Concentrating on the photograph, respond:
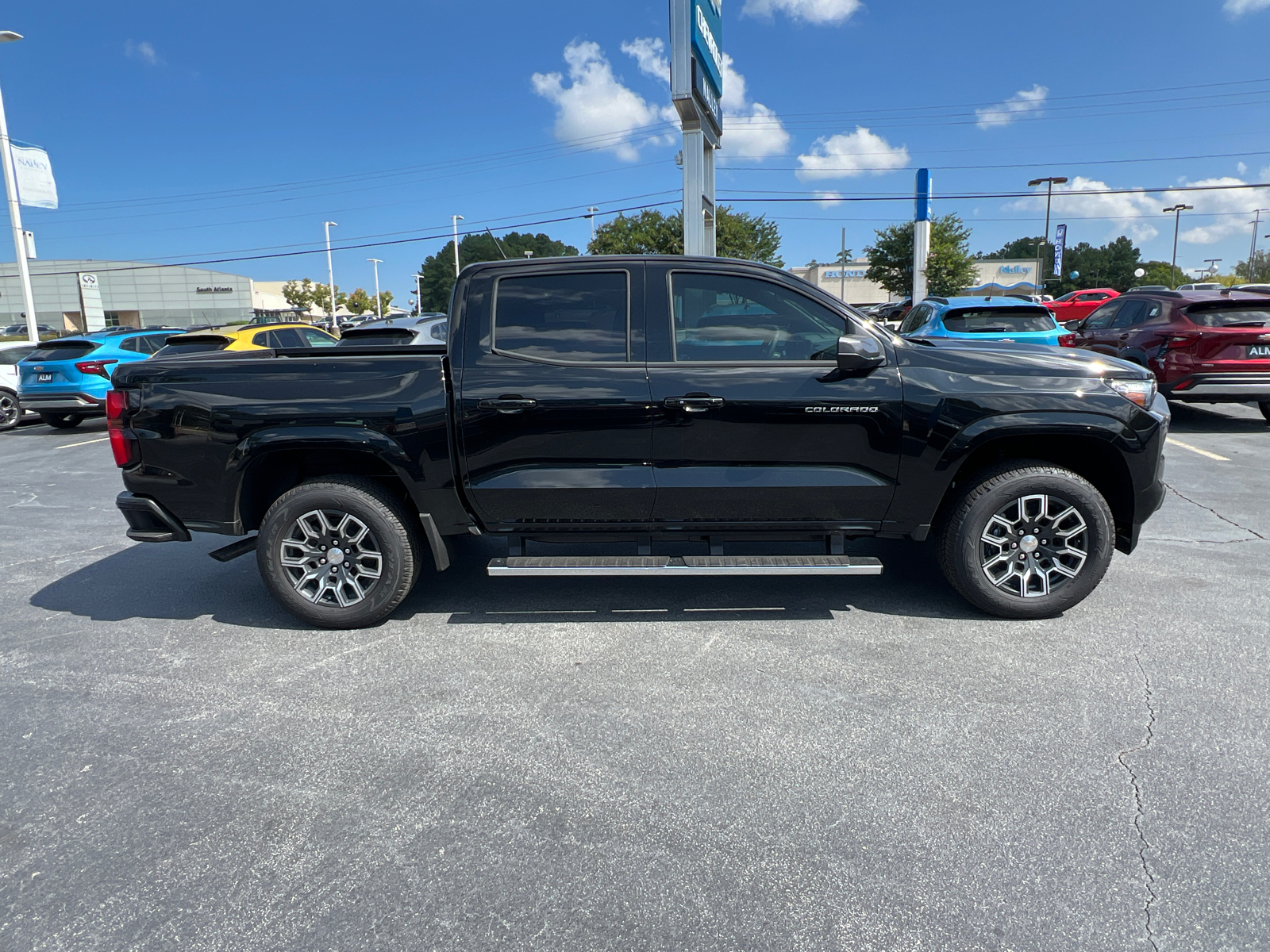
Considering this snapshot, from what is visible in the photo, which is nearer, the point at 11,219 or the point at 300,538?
the point at 300,538

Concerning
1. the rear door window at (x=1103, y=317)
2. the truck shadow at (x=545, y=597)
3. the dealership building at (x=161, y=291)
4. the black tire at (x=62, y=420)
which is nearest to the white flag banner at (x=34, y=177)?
the black tire at (x=62, y=420)

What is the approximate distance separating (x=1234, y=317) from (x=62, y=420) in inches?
692

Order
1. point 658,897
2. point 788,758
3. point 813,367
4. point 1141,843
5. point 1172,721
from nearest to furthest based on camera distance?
1. point 658,897
2. point 1141,843
3. point 788,758
4. point 1172,721
5. point 813,367

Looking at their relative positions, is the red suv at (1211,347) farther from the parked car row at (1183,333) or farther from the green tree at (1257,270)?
the green tree at (1257,270)

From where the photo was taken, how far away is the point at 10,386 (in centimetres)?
1378

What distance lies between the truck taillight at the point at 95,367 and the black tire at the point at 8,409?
2.13m

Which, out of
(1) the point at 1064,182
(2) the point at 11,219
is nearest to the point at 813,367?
(2) the point at 11,219

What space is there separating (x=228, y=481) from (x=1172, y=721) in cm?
457

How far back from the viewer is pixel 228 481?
14.0 ft

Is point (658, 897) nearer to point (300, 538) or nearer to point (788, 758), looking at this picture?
point (788, 758)

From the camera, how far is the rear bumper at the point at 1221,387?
9.59 m

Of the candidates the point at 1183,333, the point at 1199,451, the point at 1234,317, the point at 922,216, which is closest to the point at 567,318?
the point at 1199,451

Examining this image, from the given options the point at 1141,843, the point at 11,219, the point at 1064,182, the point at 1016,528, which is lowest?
the point at 1141,843

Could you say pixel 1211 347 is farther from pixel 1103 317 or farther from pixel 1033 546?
pixel 1033 546
